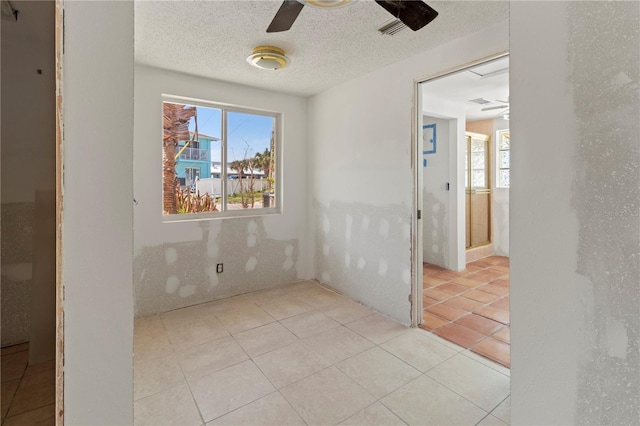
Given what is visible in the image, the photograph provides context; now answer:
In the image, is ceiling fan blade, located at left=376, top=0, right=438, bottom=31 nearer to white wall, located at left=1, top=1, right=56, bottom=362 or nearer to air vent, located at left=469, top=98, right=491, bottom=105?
white wall, located at left=1, top=1, right=56, bottom=362

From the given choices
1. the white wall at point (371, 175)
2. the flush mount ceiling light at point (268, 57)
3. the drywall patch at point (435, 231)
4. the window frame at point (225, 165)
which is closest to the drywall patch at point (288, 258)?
the white wall at point (371, 175)

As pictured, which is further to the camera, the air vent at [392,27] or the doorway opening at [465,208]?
the doorway opening at [465,208]

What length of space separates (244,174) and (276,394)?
8.26 feet

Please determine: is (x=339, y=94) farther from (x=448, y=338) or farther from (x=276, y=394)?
(x=276, y=394)

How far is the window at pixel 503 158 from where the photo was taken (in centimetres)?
527

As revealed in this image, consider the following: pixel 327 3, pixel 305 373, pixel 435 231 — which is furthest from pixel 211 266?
pixel 435 231

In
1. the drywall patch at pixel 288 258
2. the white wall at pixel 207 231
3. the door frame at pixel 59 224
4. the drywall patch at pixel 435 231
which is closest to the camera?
the door frame at pixel 59 224

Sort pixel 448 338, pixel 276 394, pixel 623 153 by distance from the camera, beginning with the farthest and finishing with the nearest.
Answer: pixel 448 338 → pixel 276 394 → pixel 623 153

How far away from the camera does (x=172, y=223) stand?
315 cm

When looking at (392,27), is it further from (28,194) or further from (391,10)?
(28,194)

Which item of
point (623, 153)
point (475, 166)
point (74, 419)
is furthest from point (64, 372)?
point (475, 166)

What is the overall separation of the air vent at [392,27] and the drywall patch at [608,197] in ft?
4.35

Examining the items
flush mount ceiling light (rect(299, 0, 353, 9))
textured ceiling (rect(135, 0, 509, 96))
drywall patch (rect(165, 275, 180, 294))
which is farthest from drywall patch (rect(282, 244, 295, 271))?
flush mount ceiling light (rect(299, 0, 353, 9))

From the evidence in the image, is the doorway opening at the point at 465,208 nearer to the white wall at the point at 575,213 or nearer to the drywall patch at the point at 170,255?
the white wall at the point at 575,213
